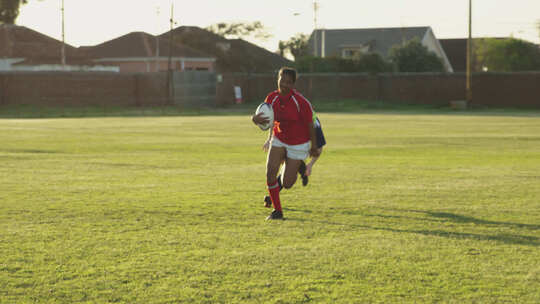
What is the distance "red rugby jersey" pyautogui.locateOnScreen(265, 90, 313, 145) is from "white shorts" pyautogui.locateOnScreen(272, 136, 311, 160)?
→ 0.04m

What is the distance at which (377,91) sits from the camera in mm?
52812

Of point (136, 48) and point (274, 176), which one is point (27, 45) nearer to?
point (136, 48)

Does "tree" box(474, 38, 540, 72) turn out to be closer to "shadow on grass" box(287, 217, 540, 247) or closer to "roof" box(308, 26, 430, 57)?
"roof" box(308, 26, 430, 57)

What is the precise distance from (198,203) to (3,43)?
56257 millimetres

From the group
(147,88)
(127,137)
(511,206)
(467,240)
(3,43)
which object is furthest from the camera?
(3,43)

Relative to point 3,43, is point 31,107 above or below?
below

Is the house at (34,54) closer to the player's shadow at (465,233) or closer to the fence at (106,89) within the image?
the fence at (106,89)

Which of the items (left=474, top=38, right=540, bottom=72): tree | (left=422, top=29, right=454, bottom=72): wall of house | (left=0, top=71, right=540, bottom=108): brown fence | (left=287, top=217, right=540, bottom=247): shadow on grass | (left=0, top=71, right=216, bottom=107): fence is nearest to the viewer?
(left=287, top=217, right=540, bottom=247): shadow on grass

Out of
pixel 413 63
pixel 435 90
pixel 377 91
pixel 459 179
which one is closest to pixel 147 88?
pixel 377 91

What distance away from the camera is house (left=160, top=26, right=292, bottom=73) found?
74750 millimetres

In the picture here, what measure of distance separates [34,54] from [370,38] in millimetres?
35708

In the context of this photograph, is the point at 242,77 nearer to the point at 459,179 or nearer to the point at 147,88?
the point at 147,88

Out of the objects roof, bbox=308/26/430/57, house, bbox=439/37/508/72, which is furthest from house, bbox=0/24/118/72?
house, bbox=439/37/508/72

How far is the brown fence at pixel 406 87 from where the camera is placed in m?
49.4
